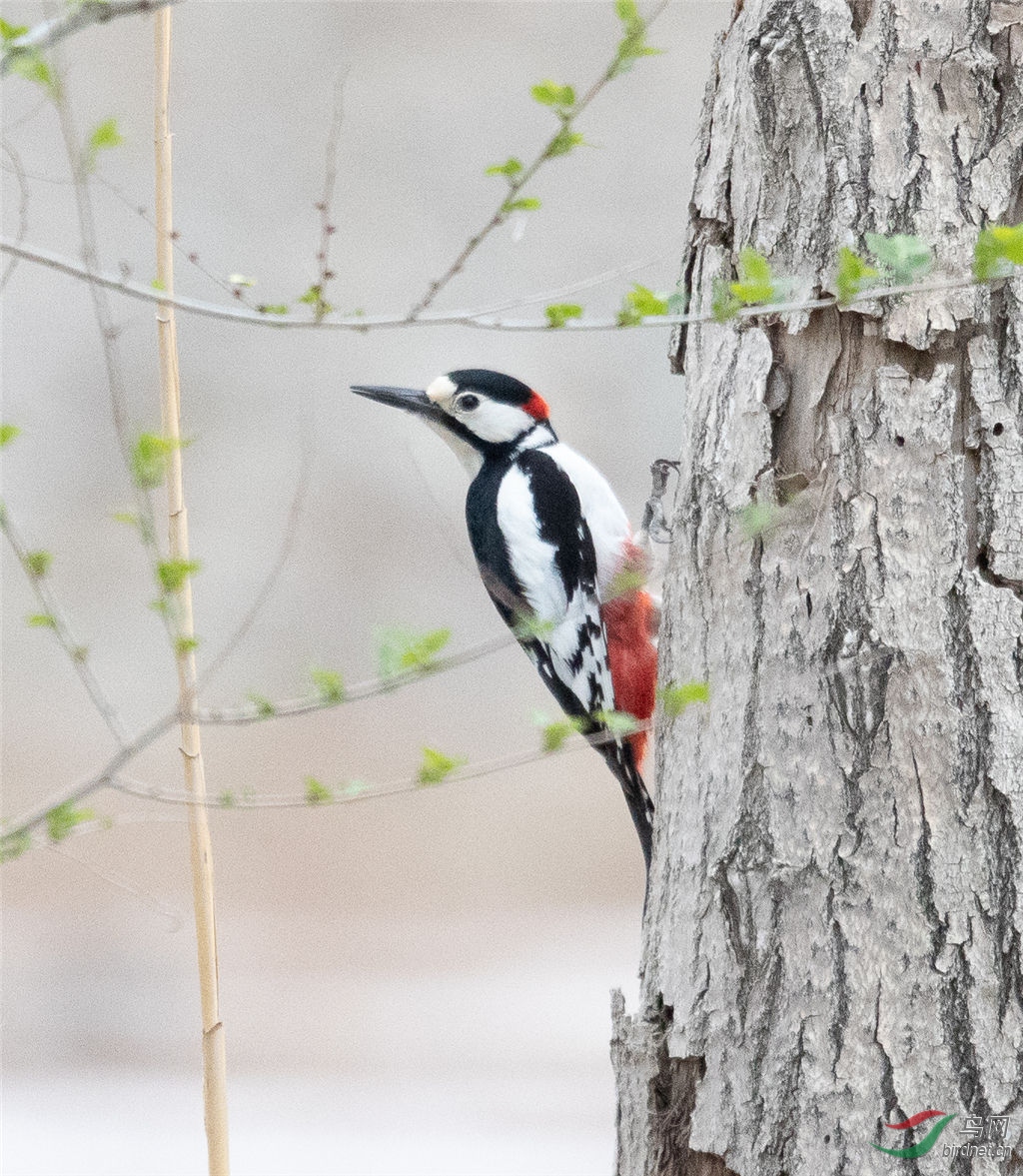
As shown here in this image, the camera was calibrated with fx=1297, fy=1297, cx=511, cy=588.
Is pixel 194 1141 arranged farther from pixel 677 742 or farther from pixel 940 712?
pixel 940 712

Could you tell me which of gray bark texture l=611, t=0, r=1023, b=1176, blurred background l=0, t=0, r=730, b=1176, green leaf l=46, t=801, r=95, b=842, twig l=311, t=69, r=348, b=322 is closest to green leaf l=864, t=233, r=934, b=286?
gray bark texture l=611, t=0, r=1023, b=1176

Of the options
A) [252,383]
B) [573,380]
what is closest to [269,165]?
[252,383]

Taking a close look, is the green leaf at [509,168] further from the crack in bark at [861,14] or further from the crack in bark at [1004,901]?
the crack in bark at [1004,901]

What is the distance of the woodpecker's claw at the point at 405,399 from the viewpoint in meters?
1.93

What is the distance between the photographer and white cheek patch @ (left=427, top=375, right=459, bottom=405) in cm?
203

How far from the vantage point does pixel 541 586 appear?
2.02m

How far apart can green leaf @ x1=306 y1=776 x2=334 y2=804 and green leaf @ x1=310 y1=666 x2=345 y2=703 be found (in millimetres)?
61

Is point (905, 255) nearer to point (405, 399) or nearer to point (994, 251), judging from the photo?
point (994, 251)

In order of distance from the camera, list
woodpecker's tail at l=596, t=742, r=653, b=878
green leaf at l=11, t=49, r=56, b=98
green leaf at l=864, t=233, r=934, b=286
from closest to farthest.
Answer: green leaf at l=11, t=49, r=56, b=98
green leaf at l=864, t=233, r=934, b=286
woodpecker's tail at l=596, t=742, r=653, b=878

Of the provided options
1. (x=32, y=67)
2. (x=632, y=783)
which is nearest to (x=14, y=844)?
(x=32, y=67)

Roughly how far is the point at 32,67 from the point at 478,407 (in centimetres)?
143

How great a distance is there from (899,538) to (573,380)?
14.5ft

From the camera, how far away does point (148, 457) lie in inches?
27.5

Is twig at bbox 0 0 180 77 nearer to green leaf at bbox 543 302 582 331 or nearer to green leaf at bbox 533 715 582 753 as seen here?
green leaf at bbox 543 302 582 331
